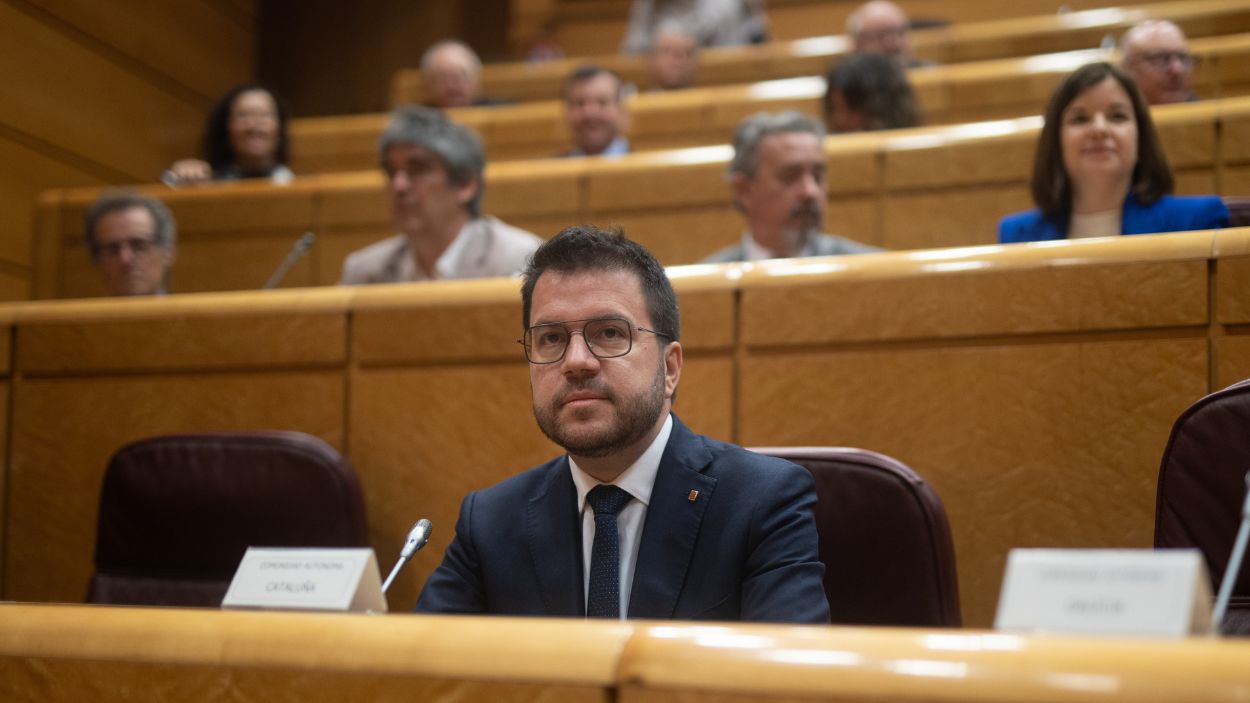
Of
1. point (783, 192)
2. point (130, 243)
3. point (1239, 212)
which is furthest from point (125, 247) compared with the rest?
point (1239, 212)

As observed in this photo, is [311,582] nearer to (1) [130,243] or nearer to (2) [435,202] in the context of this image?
(2) [435,202]

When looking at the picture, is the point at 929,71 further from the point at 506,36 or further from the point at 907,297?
the point at 506,36

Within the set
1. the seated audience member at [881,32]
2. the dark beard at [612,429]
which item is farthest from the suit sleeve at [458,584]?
the seated audience member at [881,32]

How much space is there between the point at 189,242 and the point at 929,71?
1.40 metres

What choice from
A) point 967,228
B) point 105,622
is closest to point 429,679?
point 105,622

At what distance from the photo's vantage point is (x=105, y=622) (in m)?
0.63

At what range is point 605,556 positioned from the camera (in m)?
0.83

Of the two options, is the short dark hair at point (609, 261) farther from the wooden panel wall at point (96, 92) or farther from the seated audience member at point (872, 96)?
the wooden panel wall at point (96, 92)

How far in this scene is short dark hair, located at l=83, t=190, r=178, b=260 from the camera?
1.78m

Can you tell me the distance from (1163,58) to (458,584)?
5.18 ft

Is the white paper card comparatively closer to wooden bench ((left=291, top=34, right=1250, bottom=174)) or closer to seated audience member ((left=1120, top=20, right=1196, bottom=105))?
seated audience member ((left=1120, top=20, right=1196, bottom=105))

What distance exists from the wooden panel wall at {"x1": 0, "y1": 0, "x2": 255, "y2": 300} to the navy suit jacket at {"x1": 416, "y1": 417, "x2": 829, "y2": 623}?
1702mm

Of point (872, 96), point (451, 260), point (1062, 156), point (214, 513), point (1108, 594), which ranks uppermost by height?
point (872, 96)

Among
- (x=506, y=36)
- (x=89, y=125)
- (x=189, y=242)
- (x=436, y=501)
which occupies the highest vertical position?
(x=506, y=36)
